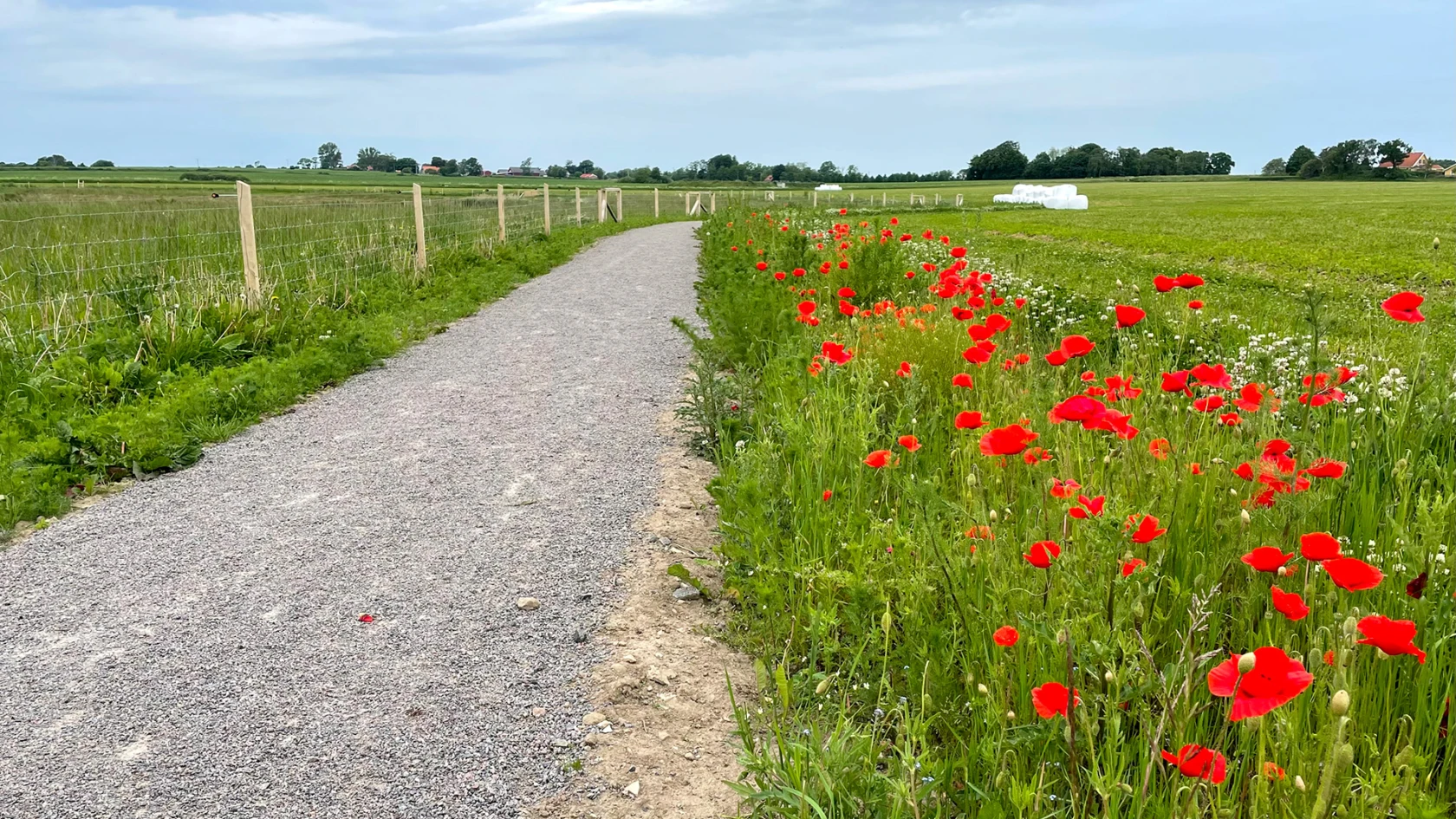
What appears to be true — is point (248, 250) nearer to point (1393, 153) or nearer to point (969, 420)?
point (969, 420)

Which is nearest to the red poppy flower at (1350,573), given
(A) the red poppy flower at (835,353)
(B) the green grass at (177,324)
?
(A) the red poppy flower at (835,353)

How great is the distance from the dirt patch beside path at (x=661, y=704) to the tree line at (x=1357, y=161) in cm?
9142

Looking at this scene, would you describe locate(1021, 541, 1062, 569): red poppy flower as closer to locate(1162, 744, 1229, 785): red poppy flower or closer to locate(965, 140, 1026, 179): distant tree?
locate(1162, 744, 1229, 785): red poppy flower

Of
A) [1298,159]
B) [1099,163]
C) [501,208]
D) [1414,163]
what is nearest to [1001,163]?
[1099,163]

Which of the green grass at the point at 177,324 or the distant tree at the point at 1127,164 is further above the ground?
the distant tree at the point at 1127,164

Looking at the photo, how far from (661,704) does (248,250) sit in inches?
320

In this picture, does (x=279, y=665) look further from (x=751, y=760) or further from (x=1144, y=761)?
(x=1144, y=761)

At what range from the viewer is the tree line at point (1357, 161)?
267 ft

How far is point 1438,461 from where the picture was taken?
3.75 meters

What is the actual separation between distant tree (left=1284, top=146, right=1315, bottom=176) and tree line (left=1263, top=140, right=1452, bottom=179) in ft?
6.31

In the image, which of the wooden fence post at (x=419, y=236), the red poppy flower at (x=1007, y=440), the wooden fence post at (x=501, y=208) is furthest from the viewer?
the wooden fence post at (x=501, y=208)

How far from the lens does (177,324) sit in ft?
26.4

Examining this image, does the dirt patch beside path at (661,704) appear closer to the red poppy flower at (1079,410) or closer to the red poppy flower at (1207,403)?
the red poppy flower at (1079,410)

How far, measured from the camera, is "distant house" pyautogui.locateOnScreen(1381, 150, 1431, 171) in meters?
82.2
